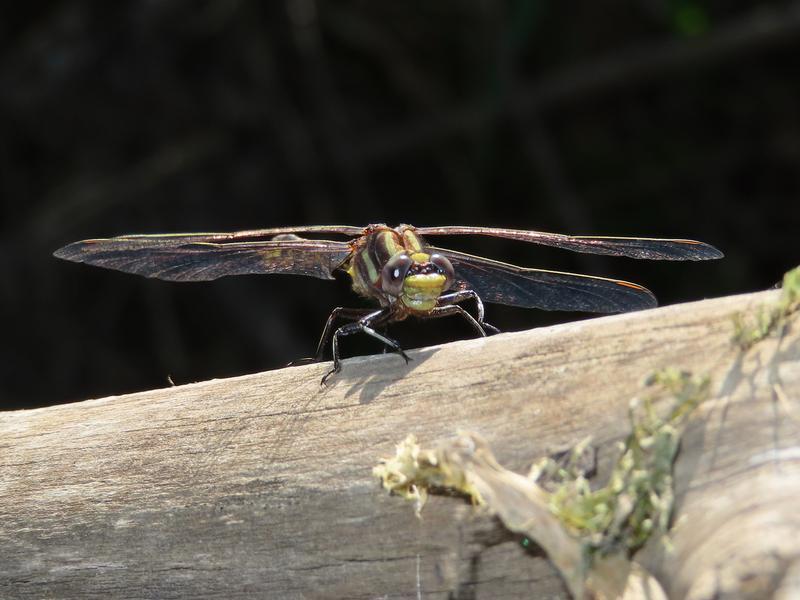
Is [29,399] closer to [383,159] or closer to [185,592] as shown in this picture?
[383,159]

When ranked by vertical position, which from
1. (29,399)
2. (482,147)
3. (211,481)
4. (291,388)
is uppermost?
(482,147)

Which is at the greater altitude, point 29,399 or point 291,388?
point 291,388

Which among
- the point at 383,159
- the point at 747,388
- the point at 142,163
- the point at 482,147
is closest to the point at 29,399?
the point at 142,163

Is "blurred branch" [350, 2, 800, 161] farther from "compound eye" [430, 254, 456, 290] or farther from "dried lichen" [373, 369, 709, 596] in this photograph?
"dried lichen" [373, 369, 709, 596]

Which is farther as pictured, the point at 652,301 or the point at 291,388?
the point at 652,301

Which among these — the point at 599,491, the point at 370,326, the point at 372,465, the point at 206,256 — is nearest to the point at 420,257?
the point at 370,326

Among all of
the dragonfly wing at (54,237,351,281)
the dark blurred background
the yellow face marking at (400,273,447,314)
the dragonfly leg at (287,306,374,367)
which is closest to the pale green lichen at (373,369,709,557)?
the yellow face marking at (400,273,447,314)

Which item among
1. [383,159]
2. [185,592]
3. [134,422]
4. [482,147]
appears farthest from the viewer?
[383,159]
